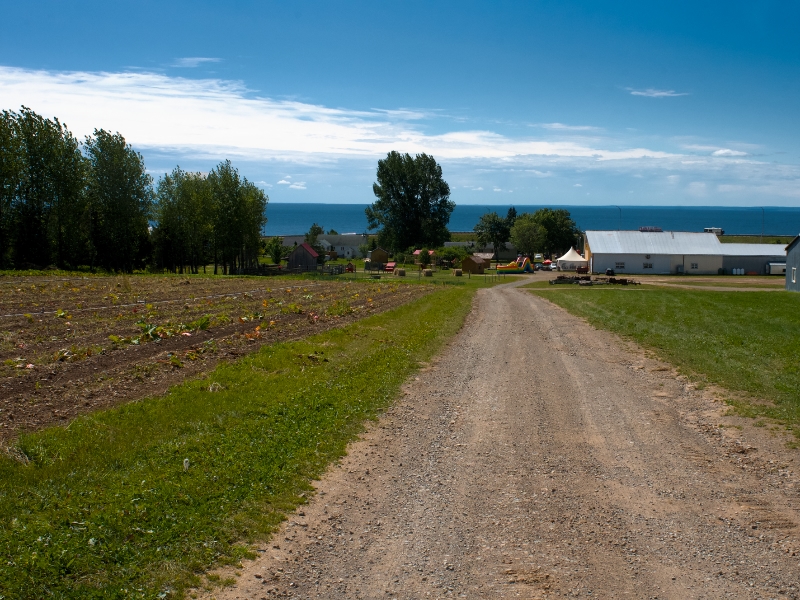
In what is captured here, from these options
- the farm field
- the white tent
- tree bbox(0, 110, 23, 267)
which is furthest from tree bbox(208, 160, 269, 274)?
the white tent

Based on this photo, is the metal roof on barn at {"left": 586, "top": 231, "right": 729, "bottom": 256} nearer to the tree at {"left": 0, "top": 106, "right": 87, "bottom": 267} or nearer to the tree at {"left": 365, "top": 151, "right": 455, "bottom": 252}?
the tree at {"left": 365, "top": 151, "right": 455, "bottom": 252}

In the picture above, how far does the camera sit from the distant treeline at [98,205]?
53.9 meters

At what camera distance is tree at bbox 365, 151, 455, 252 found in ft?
339

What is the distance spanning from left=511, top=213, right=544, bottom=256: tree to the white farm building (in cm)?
2094

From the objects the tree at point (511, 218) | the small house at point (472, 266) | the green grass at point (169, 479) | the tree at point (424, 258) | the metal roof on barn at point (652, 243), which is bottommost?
the green grass at point (169, 479)

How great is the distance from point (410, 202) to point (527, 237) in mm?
20074

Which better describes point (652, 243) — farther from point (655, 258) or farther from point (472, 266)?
point (472, 266)

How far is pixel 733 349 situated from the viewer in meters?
17.5

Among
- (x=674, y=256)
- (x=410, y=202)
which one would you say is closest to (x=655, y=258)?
(x=674, y=256)

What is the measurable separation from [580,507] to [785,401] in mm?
6643

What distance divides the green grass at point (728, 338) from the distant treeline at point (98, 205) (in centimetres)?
4223

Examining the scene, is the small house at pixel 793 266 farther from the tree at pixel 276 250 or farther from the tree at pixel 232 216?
the tree at pixel 276 250

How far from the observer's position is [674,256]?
79.7 metres

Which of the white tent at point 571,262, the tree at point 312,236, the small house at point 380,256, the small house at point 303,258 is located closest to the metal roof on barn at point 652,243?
the white tent at point 571,262
